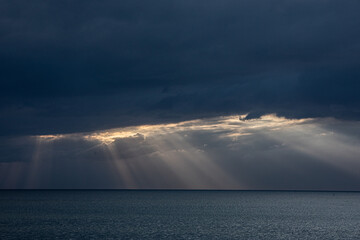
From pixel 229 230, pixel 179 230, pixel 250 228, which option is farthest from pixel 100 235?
pixel 250 228

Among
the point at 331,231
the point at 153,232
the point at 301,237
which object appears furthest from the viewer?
the point at 331,231

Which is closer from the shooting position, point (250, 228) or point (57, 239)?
point (57, 239)

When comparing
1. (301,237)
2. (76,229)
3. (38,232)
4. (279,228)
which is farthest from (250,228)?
(38,232)

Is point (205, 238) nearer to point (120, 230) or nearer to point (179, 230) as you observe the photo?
point (179, 230)

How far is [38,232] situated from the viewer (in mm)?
85500

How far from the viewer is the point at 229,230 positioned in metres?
93.0

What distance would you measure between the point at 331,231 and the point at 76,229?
2267 inches

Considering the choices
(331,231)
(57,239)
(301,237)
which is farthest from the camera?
(331,231)

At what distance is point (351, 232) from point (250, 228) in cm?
2229

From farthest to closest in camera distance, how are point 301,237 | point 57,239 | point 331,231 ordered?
point 331,231
point 301,237
point 57,239

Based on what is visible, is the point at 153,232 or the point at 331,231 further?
the point at 331,231

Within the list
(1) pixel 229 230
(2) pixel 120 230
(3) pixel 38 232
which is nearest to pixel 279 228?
(1) pixel 229 230

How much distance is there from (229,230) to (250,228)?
7431 mm

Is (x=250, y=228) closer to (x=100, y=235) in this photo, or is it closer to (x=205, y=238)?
(x=205, y=238)
